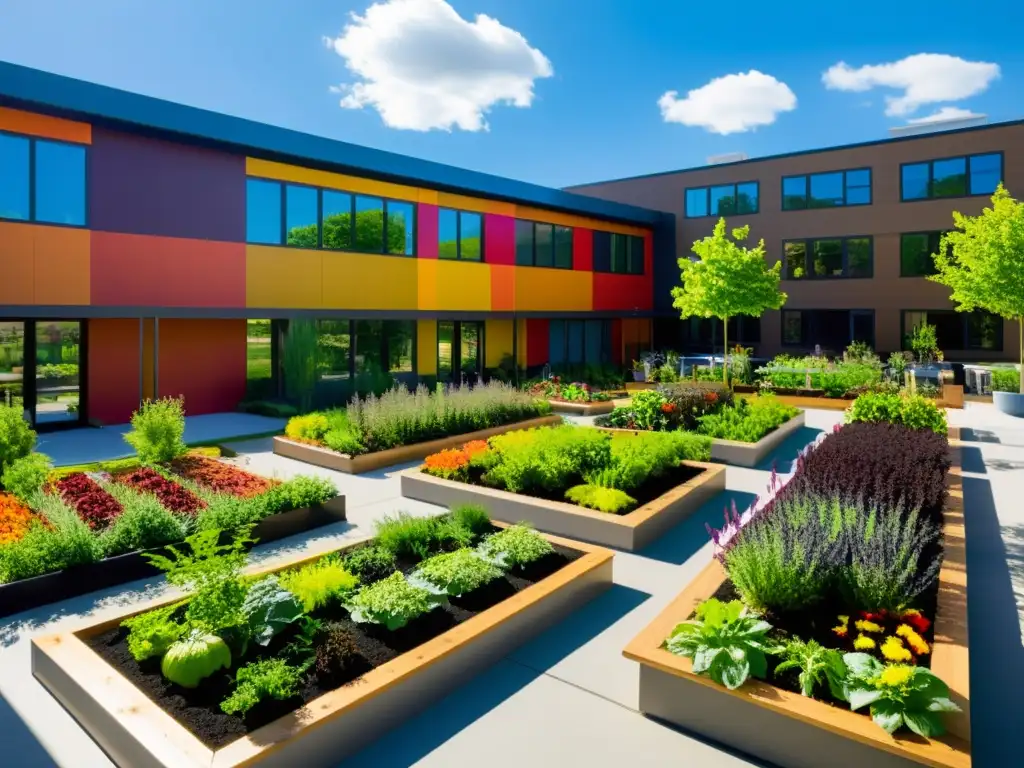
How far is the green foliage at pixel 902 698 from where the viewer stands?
3695 mm

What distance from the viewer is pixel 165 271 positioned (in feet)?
49.8

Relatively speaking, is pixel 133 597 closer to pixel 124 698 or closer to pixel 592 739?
pixel 124 698


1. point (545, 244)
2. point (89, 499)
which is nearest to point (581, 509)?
point (89, 499)

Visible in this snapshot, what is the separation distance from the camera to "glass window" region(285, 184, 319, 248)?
17344mm

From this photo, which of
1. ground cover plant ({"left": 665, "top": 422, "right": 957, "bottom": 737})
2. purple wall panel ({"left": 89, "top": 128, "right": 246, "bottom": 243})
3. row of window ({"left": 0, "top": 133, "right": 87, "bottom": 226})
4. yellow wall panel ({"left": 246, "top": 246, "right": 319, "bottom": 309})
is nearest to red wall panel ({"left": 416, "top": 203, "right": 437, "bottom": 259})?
yellow wall panel ({"left": 246, "top": 246, "right": 319, "bottom": 309})

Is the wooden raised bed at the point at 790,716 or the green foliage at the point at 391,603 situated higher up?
the green foliage at the point at 391,603

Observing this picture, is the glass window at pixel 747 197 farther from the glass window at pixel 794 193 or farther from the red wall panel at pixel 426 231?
the red wall panel at pixel 426 231

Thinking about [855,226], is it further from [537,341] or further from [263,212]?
[263,212]

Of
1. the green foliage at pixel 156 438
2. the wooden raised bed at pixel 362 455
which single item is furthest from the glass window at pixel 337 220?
the green foliage at pixel 156 438

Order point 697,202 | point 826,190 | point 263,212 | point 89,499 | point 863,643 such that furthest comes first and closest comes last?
point 697,202, point 826,190, point 263,212, point 89,499, point 863,643

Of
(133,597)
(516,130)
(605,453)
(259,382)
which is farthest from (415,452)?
(516,130)

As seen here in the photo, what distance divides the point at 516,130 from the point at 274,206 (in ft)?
69.0

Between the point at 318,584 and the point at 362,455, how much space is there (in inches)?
234

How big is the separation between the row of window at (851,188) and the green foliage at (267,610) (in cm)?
2918
